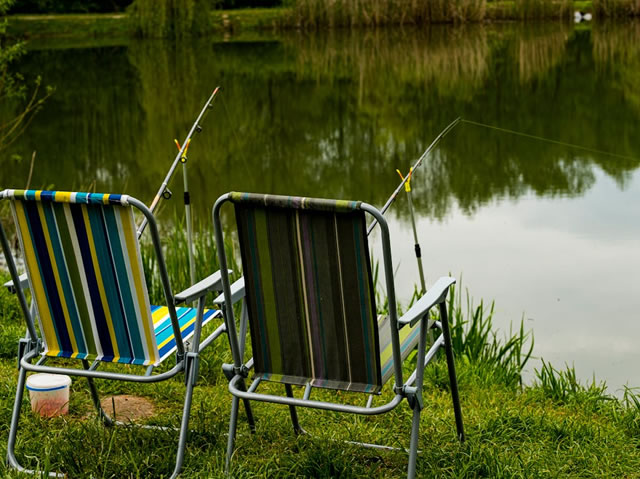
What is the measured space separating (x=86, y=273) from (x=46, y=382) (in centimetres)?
74

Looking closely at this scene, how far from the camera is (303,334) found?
253 centimetres

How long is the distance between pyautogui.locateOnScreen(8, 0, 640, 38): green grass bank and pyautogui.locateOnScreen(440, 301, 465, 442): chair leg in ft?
78.4

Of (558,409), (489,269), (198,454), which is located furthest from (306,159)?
(198,454)

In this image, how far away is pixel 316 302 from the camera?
2.47 meters

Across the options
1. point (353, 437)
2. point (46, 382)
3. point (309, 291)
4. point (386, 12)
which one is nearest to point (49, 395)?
point (46, 382)

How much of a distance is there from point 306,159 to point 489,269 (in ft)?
15.0

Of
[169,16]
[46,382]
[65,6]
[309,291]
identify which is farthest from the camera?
[65,6]

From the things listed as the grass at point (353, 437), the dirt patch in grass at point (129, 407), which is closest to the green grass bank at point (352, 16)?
the grass at point (353, 437)

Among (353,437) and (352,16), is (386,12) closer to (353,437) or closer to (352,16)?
(352,16)

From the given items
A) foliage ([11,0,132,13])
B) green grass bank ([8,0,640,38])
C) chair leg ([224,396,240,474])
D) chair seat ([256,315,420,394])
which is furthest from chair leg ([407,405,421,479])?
→ foliage ([11,0,132,13])

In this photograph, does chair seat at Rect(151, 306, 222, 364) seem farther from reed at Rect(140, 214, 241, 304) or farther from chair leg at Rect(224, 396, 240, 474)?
reed at Rect(140, 214, 241, 304)

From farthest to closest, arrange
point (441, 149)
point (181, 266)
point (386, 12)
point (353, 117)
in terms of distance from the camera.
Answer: point (386, 12) < point (353, 117) < point (441, 149) < point (181, 266)

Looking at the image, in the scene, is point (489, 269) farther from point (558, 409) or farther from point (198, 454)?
point (198, 454)

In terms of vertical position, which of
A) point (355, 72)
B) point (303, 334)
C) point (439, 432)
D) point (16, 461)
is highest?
point (303, 334)
